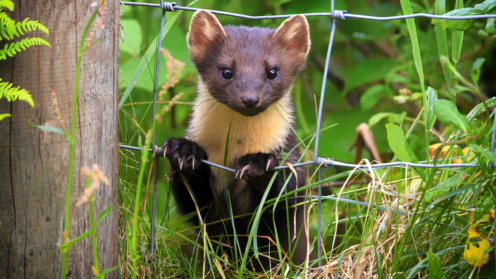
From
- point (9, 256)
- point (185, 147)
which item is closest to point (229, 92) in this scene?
point (185, 147)

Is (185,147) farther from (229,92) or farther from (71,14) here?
(71,14)

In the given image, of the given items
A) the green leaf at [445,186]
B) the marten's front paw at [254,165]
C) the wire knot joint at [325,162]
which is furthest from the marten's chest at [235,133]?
the green leaf at [445,186]

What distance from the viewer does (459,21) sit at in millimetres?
2225

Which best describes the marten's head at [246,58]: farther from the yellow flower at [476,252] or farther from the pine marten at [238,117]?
the yellow flower at [476,252]

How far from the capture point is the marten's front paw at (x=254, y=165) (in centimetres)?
258

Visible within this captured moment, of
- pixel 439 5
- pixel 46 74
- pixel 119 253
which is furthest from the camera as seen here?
pixel 119 253

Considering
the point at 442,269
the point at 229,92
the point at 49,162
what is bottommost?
the point at 442,269

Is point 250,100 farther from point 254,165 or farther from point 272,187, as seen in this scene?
point 272,187

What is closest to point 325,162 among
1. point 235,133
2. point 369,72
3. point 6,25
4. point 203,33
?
point 235,133

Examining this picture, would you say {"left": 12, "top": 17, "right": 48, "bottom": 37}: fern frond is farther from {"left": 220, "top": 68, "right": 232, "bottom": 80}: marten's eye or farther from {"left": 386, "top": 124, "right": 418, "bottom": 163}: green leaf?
{"left": 386, "top": 124, "right": 418, "bottom": 163}: green leaf

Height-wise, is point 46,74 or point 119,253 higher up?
point 46,74

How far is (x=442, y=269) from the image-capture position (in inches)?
82.1

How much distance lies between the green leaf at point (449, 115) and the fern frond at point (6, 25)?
5.65 feet

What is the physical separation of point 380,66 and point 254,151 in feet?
8.94
